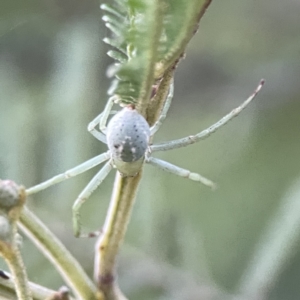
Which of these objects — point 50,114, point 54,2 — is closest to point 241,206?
point 50,114

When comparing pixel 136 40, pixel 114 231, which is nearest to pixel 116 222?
pixel 114 231

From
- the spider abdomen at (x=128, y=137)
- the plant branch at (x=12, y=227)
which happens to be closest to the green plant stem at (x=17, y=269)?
the plant branch at (x=12, y=227)

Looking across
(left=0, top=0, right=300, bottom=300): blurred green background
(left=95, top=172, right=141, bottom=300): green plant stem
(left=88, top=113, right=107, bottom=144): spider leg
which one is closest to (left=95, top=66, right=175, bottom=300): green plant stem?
(left=95, top=172, right=141, bottom=300): green plant stem

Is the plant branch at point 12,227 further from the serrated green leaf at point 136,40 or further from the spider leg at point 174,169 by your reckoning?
the spider leg at point 174,169

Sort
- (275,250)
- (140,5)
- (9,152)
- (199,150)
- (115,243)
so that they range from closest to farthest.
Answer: (140,5) → (115,243) → (275,250) → (9,152) → (199,150)

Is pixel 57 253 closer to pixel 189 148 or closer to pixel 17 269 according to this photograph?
pixel 17 269

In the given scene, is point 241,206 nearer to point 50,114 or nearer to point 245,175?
point 245,175

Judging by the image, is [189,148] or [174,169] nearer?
[174,169]

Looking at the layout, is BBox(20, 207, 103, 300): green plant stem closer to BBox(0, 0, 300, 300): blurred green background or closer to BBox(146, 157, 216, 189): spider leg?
BBox(146, 157, 216, 189): spider leg
